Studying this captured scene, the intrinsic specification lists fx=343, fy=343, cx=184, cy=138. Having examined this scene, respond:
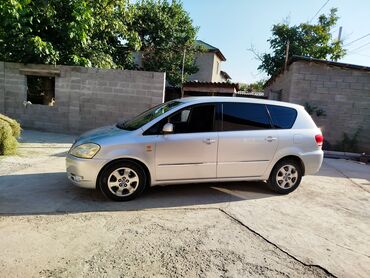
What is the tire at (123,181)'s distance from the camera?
203 inches

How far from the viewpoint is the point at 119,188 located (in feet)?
17.1

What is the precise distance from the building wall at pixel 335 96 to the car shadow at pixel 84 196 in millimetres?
6606

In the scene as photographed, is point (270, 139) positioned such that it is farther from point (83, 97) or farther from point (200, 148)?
point (83, 97)

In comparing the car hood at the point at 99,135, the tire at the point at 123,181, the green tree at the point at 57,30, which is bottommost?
the tire at the point at 123,181

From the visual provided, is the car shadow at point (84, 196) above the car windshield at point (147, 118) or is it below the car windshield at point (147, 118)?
below

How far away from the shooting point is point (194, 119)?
18.6 feet

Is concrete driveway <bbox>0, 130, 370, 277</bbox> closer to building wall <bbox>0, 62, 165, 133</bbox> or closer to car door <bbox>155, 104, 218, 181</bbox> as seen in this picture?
car door <bbox>155, 104, 218, 181</bbox>

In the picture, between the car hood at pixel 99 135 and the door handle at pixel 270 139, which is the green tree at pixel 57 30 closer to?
the car hood at pixel 99 135

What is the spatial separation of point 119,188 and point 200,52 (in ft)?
67.5

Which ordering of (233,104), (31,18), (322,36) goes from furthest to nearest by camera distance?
(322,36)
(31,18)
(233,104)

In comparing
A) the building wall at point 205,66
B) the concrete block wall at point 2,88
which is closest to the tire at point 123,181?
the concrete block wall at point 2,88

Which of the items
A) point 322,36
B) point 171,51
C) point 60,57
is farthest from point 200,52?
point 60,57

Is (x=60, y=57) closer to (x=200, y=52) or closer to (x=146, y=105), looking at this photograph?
(x=146, y=105)

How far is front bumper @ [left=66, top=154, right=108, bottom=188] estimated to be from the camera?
5055 millimetres
